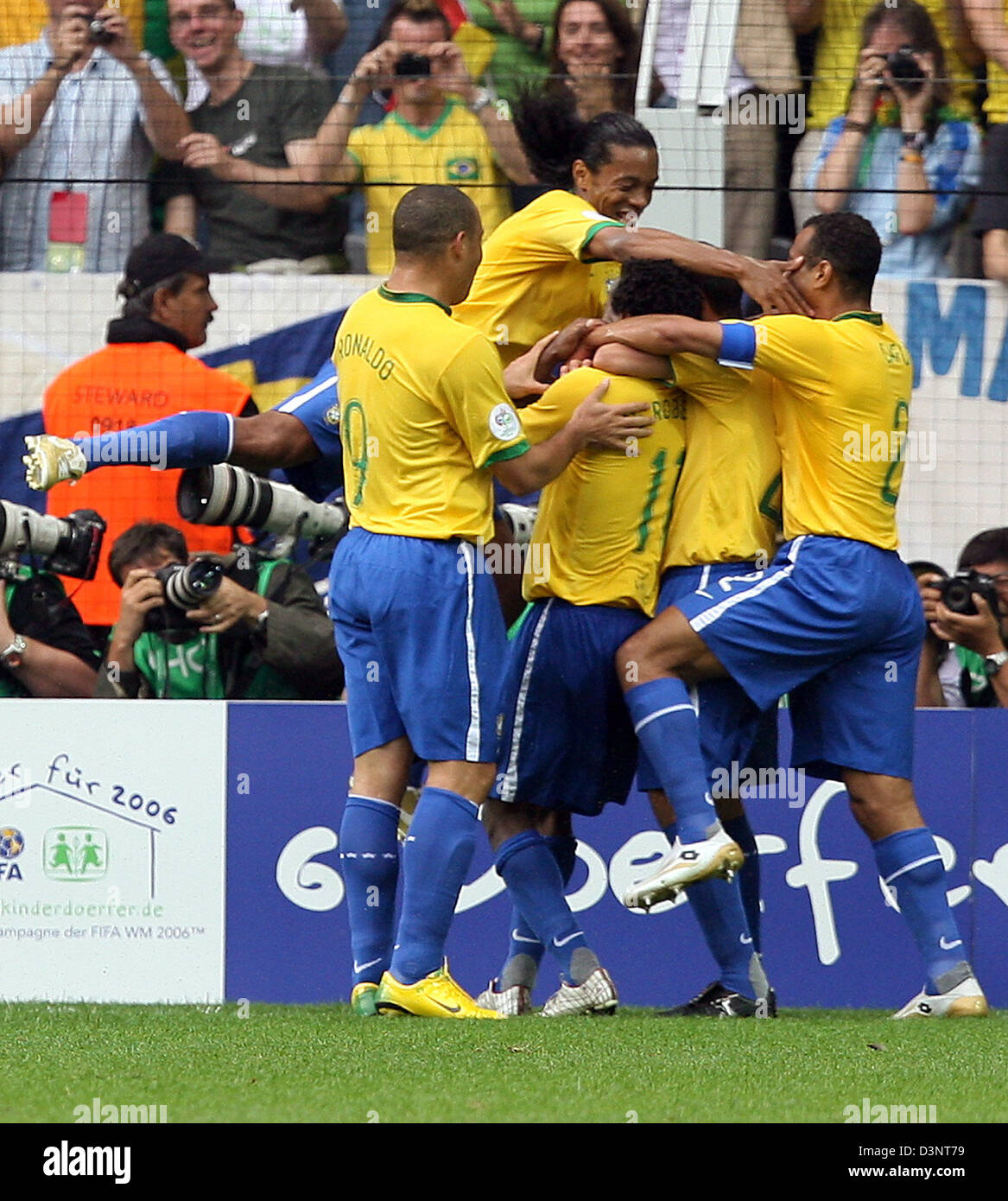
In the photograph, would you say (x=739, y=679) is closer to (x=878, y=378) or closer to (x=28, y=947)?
(x=878, y=378)

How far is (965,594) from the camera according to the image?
5695mm

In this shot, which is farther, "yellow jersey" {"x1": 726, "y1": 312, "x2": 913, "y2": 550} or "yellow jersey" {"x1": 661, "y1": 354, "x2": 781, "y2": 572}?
"yellow jersey" {"x1": 661, "y1": 354, "x2": 781, "y2": 572}

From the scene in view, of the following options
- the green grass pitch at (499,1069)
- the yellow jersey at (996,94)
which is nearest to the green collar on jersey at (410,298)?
the green grass pitch at (499,1069)

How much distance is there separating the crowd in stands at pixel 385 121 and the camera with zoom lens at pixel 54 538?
195cm

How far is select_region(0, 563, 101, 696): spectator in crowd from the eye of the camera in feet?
20.0

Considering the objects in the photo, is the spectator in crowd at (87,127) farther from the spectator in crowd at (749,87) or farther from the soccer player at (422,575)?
the soccer player at (422,575)

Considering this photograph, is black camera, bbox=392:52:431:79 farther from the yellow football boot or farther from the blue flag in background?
the yellow football boot

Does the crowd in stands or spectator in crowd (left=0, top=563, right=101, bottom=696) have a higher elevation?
the crowd in stands

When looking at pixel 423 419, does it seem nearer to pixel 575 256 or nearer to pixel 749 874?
pixel 575 256

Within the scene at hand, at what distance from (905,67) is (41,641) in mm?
4132

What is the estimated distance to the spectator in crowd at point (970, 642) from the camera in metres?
5.72

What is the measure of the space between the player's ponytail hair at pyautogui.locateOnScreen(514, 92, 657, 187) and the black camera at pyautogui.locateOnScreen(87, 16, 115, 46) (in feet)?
5.54

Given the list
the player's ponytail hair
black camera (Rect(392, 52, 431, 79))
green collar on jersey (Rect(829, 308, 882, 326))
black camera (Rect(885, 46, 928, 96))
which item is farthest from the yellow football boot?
black camera (Rect(885, 46, 928, 96))

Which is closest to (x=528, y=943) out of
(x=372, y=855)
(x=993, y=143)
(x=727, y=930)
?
(x=727, y=930)
